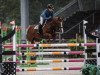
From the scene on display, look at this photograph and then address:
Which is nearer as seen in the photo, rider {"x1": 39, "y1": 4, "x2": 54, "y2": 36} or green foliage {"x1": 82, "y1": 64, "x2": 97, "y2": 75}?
green foliage {"x1": 82, "y1": 64, "x2": 97, "y2": 75}

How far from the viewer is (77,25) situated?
3519 cm

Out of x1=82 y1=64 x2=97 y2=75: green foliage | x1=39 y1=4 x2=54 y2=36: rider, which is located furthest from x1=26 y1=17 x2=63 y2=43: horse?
x1=82 y1=64 x2=97 y2=75: green foliage

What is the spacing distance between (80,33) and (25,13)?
443 cm

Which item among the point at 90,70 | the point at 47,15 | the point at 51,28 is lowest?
the point at 90,70

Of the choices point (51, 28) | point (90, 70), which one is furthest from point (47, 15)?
point (90, 70)

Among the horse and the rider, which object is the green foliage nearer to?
the horse

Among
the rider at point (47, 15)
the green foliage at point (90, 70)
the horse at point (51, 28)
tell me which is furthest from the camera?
the rider at point (47, 15)

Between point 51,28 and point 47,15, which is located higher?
point 47,15

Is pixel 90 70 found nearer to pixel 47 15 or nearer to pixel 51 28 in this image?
pixel 51 28

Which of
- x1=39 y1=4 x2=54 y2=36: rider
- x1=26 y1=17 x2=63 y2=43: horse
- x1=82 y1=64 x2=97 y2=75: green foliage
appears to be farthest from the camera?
x1=39 y1=4 x2=54 y2=36: rider

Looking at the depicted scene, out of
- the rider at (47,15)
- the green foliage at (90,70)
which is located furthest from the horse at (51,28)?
the green foliage at (90,70)

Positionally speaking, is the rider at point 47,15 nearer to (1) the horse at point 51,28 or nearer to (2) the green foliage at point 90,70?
(1) the horse at point 51,28

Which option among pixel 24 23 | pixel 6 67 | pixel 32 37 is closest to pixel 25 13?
pixel 24 23

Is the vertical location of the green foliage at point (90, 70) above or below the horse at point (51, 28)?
below
